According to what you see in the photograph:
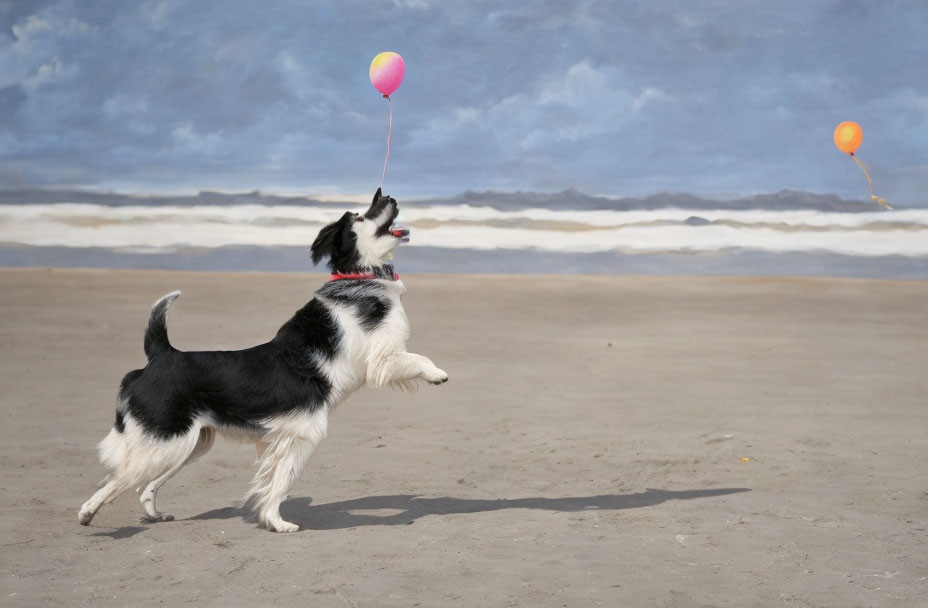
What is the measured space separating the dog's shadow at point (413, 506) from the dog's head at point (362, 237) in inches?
58.2

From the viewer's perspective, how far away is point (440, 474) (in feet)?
22.2

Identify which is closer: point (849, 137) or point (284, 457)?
point (284, 457)

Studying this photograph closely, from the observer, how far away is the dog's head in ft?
16.7

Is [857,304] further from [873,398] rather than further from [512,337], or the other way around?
Answer: [873,398]

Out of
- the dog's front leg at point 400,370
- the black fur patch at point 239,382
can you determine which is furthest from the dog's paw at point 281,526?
the dog's front leg at point 400,370

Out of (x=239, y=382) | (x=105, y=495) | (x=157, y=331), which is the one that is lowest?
(x=105, y=495)

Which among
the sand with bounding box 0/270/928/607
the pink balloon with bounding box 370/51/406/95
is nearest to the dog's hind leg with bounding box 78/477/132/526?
the sand with bounding box 0/270/928/607

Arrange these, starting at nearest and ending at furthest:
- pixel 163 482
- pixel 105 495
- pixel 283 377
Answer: pixel 105 495
pixel 283 377
pixel 163 482

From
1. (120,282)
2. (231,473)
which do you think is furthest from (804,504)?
(120,282)

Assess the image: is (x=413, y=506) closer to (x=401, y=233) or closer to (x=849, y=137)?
(x=401, y=233)

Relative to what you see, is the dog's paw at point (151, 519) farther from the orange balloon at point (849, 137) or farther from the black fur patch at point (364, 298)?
the orange balloon at point (849, 137)

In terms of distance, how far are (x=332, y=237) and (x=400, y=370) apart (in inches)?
31.6

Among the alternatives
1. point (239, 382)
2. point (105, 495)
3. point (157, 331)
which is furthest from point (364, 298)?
point (105, 495)

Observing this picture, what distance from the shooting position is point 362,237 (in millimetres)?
5082
